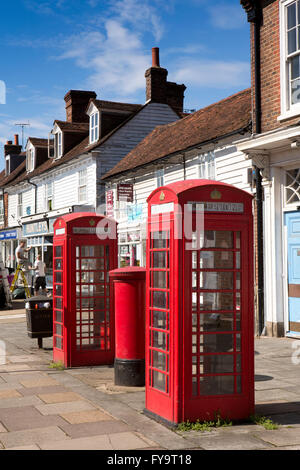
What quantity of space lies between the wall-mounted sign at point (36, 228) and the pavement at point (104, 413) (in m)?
19.4

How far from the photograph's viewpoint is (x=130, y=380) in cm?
747

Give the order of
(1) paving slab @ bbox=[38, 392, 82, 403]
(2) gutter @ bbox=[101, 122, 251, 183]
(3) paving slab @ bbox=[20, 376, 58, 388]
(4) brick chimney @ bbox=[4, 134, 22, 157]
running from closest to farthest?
1. (1) paving slab @ bbox=[38, 392, 82, 403]
2. (3) paving slab @ bbox=[20, 376, 58, 388]
3. (2) gutter @ bbox=[101, 122, 251, 183]
4. (4) brick chimney @ bbox=[4, 134, 22, 157]

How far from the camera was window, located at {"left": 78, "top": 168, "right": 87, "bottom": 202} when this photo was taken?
25.0 metres

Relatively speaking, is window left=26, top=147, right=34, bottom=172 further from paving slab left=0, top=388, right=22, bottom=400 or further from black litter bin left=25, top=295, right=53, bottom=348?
paving slab left=0, top=388, right=22, bottom=400

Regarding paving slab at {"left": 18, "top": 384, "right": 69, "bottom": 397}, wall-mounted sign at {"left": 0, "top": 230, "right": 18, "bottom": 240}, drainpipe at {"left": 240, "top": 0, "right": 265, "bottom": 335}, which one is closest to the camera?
paving slab at {"left": 18, "top": 384, "right": 69, "bottom": 397}

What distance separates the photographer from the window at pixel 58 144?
29.2 meters

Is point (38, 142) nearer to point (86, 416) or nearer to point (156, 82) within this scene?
point (156, 82)

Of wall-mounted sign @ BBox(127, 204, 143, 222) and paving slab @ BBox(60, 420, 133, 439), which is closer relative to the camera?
paving slab @ BBox(60, 420, 133, 439)

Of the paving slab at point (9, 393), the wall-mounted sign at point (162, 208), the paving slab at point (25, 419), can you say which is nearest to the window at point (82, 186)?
the paving slab at point (9, 393)

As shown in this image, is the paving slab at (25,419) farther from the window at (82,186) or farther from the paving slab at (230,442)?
the window at (82,186)

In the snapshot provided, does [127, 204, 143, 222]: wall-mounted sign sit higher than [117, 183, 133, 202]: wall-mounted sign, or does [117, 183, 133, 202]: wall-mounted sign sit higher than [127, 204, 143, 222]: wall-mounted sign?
[117, 183, 133, 202]: wall-mounted sign

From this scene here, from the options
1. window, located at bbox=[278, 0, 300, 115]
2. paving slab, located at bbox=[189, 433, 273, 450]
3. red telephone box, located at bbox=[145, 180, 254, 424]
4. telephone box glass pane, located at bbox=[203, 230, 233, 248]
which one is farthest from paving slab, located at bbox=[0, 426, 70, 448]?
window, located at bbox=[278, 0, 300, 115]

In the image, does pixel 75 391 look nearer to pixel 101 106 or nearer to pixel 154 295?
pixel 154 295

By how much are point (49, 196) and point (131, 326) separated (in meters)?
22.9
